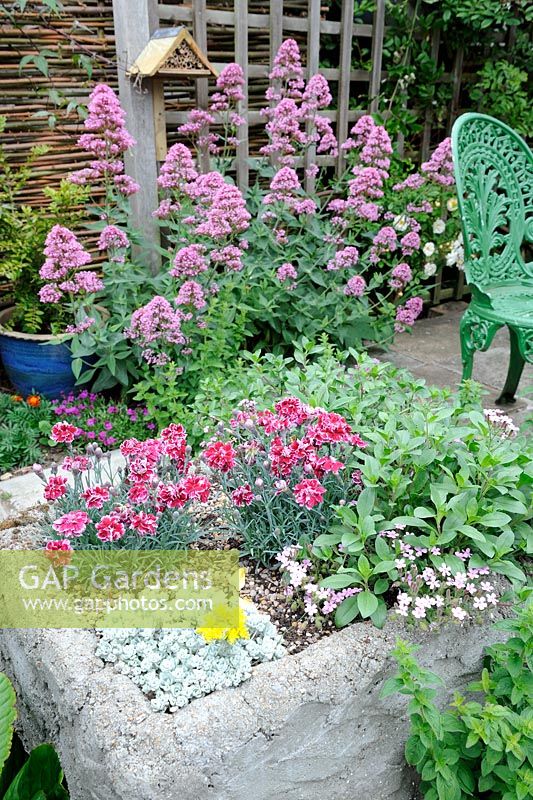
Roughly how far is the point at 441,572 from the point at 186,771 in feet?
2.06

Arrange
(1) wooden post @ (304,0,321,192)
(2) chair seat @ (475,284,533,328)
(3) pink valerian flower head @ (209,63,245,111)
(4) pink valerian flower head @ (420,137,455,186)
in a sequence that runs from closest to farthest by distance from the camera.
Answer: (2) chair seat @ (475,284,533,328) → (3) pink valerian flower head @ (209,63,245,111) → (4) pink valerian flower head @ (420,137,455,186) → (1) wooden post @ (304,0,321,192)

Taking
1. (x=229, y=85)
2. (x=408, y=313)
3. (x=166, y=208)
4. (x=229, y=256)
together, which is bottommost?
(x=408, y=313)

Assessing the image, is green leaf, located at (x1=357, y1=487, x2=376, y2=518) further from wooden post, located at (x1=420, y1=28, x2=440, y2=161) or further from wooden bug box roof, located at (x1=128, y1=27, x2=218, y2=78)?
wooden post, located at (x1=420, y1=28, x2=440, y2=161)

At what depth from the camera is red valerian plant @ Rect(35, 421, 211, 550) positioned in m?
1.49

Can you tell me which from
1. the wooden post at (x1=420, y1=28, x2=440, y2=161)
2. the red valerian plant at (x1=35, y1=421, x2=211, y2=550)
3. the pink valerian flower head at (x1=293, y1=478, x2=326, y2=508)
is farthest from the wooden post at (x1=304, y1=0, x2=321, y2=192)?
the pink valerian flower head at (x1=293, y1=478, x2=326, y2=508)

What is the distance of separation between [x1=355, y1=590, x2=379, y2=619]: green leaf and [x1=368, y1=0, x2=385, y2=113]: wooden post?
338 centimetres

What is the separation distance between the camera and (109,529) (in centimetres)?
146

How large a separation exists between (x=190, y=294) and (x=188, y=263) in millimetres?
116

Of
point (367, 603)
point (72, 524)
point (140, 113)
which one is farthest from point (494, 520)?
point (140, 113)

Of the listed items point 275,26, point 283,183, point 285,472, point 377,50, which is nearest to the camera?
point 285,472

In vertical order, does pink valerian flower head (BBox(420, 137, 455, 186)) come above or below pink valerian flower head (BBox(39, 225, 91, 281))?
above

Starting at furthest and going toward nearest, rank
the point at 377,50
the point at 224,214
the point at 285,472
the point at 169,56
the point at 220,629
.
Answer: the point at 377,50 → the point at 169,56 → the point at 224,214 → the point at 285,472 → the point at 220,629

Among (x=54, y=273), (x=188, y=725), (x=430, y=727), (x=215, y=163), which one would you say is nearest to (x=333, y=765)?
(x=430, y=727)

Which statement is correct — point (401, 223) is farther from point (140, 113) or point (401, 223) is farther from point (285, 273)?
point (140, 113)
